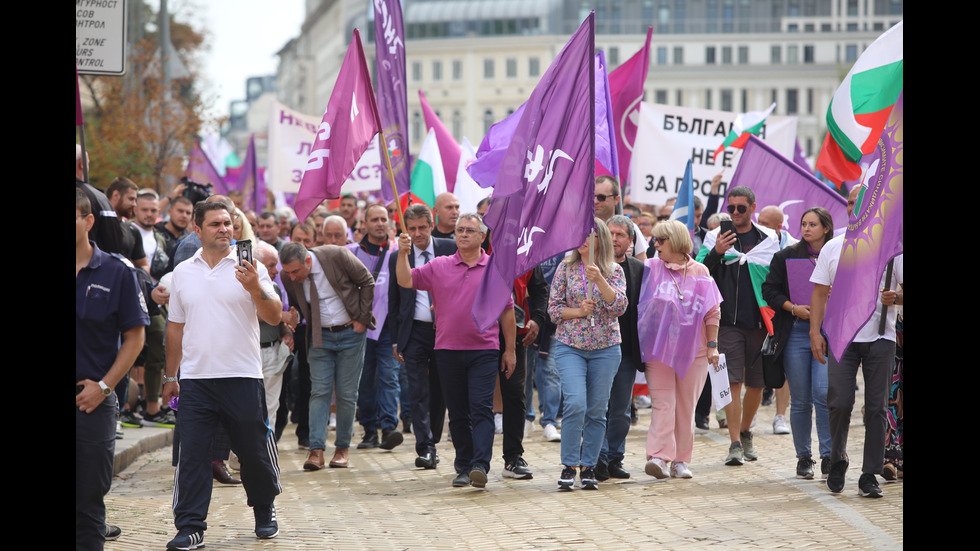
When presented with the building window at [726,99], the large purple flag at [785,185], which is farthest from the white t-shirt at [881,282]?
the building window at [726,99]

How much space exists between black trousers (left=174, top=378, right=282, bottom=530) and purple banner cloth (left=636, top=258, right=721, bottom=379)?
132 inches

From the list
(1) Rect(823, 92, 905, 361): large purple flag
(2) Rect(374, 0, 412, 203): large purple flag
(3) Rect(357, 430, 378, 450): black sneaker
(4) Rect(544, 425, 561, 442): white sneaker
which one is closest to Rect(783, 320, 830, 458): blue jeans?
(1) Rect(823, 92, 905, 361): large purple flag

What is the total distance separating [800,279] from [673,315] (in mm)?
1120

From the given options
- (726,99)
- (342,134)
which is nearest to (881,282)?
(342,134)

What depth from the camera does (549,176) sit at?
8836 mm

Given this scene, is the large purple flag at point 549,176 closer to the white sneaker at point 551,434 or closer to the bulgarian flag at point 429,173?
the white sneaker at point 551,434

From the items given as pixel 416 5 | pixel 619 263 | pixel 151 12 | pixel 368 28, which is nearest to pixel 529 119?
pixel 619 263

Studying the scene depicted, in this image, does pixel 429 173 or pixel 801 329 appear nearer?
pixel 801 329

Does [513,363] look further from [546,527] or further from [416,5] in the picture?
[416,5]

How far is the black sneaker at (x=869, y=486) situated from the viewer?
883 cm

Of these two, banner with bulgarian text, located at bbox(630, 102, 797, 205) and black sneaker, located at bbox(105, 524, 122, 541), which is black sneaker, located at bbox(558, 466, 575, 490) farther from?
banner with bulgarian text, located at bbox(630, 102, 797, 205)

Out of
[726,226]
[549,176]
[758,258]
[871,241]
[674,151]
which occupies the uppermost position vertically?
[674,151]

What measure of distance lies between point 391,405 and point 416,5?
107m

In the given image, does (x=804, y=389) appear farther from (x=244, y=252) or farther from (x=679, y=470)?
(x=244, y=252)
